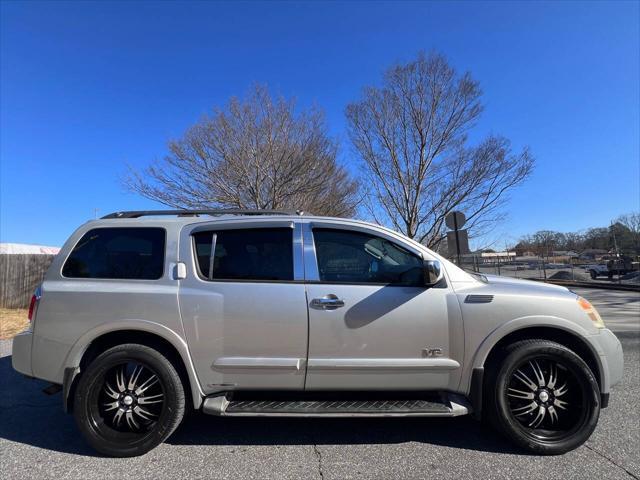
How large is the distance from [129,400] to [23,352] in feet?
3.36

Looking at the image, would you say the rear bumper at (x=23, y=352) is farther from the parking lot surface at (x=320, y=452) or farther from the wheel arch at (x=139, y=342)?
the parking lot surface at (x=320, y=452)

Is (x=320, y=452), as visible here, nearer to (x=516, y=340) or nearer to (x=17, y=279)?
(x=516, y=340)

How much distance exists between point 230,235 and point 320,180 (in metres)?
14.3

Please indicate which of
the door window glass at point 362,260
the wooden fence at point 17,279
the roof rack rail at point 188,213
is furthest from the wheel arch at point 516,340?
the wooden fence at point 17,279

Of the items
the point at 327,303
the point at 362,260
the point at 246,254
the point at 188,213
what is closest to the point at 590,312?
the point at 362,260

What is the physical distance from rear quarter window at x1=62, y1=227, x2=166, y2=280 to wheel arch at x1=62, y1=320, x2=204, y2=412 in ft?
1.42

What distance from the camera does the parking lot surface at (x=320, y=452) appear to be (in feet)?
9.52

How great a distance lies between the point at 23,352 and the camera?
3371 millimetres

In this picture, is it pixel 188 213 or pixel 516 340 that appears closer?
pixel 516 340

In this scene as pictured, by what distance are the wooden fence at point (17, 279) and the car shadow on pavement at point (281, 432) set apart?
12.0m

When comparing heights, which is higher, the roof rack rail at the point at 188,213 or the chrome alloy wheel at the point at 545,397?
the roof rack rail at the point at 188,213

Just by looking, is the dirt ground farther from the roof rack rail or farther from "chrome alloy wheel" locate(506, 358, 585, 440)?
"chrome alloy wheel" locate(506, 358, 585, 440)

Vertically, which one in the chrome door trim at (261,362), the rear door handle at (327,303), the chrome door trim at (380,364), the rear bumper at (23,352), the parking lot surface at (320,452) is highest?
the rear door handle at (327,303)

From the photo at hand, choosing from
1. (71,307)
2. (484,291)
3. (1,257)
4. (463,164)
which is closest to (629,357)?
(484,291)
